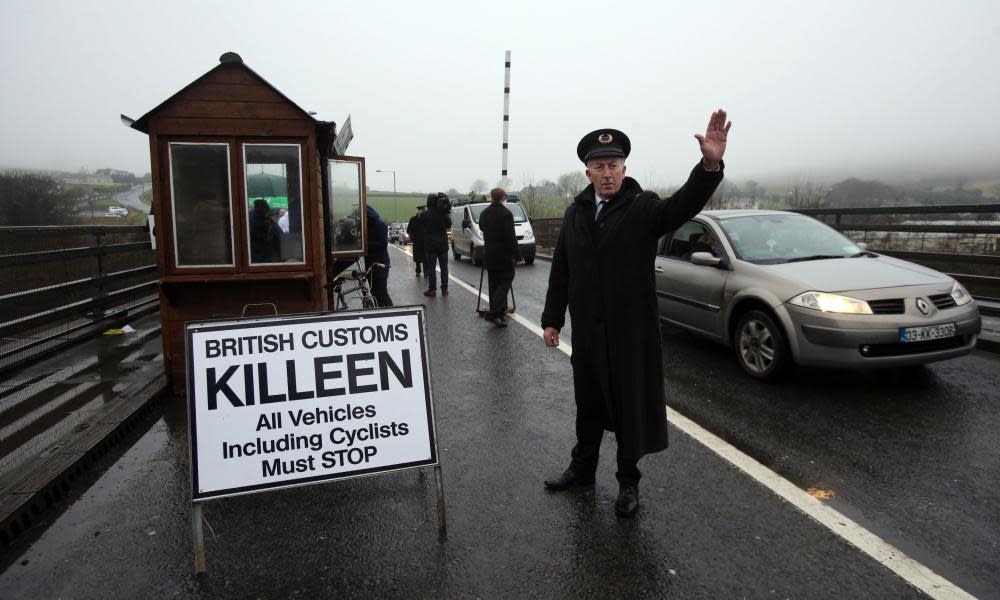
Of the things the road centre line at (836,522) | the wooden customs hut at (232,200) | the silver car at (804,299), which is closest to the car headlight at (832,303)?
the silver car at (804,299)

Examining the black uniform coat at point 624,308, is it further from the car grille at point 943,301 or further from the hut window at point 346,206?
the hut window at point 346,206

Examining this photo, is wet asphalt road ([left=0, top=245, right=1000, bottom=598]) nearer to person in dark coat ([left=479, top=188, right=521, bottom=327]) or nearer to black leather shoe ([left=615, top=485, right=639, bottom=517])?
black leather shoe ([left=615, top=485, right=639, bottom=517])

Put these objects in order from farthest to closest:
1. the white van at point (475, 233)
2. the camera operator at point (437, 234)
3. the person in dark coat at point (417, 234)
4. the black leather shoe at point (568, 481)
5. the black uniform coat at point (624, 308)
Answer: the white van at point (475, 233) < the person in dark coat at point (417, 234) < the camera operator at point (437, 234) < the black leather shoe at point (568, 481) < the black uniform coat at point (624, 308)

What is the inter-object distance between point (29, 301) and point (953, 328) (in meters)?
8.25

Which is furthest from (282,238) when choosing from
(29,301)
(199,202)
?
(29,301)

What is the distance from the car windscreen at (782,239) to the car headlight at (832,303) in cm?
77

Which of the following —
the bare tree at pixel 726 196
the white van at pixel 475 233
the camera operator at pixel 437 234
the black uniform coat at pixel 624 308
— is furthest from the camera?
the white van at pixel 475 233

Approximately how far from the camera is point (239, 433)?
9.34 feet

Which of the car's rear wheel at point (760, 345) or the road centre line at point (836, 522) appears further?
the car's rear wheel at point (760, 345)

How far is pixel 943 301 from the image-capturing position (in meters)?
5.08

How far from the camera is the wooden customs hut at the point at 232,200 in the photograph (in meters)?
4.85

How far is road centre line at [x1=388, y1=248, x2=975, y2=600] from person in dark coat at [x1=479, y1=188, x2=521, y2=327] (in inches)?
178

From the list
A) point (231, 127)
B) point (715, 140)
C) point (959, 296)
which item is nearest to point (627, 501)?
point (715, 140)

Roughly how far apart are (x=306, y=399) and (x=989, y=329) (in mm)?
7695
